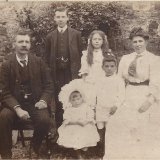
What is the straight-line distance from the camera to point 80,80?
3027 millimetres

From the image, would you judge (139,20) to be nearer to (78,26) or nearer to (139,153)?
(78,26)

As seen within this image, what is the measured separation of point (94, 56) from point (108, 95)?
327 mm

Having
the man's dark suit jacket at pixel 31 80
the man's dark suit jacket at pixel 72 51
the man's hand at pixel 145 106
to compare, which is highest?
the man's dark suit jacket at pixel 72 51

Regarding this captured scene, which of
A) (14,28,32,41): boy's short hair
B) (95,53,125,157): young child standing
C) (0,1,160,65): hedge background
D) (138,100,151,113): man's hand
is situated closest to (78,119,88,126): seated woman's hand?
(95,53,125,157): young child standing

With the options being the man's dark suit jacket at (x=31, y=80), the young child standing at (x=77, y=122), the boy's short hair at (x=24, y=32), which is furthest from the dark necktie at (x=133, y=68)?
the boy's short hair at (x=24, y=32)

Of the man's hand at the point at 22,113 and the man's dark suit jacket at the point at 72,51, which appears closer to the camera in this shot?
the man's hand at the point at 22,113

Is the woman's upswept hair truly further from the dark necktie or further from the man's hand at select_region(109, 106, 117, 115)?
the man's hand at select_region(109, 106, 117, 115)

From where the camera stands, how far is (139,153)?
3.00m

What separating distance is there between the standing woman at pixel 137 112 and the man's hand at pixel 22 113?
644 mm

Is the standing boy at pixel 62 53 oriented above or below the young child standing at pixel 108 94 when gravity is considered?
above

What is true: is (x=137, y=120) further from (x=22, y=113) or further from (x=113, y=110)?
(x=22, y=113)

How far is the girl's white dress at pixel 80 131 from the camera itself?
298 cm

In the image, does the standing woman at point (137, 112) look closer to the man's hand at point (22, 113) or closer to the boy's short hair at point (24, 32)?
the man's hand at point (22, 113)

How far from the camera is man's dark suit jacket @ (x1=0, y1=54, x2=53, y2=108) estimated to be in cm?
293
